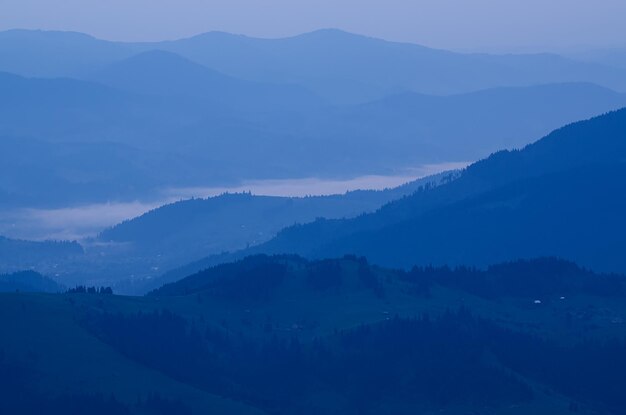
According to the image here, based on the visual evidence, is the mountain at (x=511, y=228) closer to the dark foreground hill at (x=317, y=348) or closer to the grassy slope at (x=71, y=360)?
the dark foreground hill at (x=317, y=348)

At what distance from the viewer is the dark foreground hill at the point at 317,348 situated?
306 feet

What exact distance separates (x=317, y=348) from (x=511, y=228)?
8257cm

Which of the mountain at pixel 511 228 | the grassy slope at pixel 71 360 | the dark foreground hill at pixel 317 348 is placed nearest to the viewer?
the grassy slope at pixel 71 360

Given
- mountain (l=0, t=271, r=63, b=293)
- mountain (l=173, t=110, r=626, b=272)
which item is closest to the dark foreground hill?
mountain (l=0, t=271, r=63, b=293)

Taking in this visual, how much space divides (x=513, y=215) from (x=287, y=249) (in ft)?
104

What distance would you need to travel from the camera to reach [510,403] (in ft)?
303

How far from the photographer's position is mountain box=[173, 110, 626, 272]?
17450cm

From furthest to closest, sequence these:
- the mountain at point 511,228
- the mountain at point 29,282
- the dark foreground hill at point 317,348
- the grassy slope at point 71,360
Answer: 1. the mountain at point 511,228
2. the mountain at point 29,282
3. the dark foreground hill at point 317,348
4. the grassy slope at point 71,360

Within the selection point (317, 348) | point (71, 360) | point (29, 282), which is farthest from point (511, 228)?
point (71, 360)

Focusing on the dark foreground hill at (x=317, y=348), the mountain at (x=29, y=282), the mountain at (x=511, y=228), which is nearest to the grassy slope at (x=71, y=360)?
the dark foreground hill at (x=317, y=348)

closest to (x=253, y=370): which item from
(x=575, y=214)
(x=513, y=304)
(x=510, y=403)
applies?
(x=510, y=403)

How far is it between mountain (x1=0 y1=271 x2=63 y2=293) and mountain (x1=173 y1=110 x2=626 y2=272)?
66.0ft

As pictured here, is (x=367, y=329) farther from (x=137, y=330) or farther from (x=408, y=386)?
(x=137, y=330)

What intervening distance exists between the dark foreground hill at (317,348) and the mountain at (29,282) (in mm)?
41208
